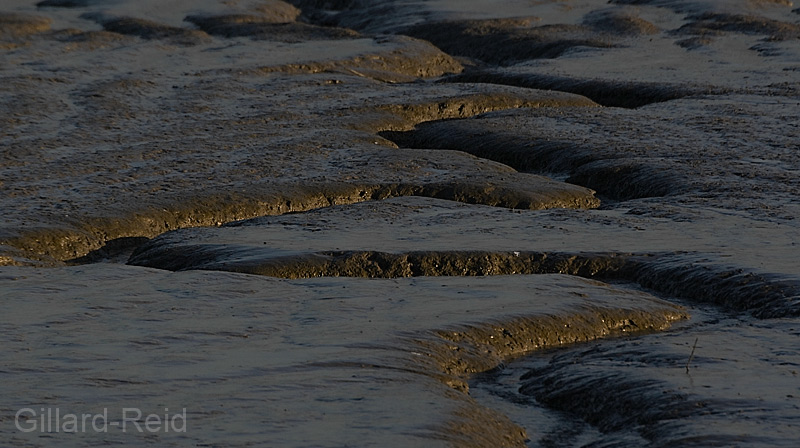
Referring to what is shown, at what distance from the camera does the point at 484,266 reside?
22.6 feet

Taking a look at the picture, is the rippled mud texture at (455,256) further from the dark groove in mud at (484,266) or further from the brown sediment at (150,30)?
the brown sediment at (150,30)

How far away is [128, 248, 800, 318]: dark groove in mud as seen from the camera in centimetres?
661

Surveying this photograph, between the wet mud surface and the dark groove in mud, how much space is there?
16mm

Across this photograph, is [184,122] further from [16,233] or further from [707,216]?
[707,216]

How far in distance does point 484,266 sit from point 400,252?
0.48 m

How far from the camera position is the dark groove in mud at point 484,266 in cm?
661

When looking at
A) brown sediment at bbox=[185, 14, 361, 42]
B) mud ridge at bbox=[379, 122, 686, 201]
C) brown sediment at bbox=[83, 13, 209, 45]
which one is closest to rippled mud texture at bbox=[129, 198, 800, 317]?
mud ridge at bbox=[379, 122, 686, 201]

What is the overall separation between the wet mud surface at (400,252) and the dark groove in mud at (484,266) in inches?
0.6

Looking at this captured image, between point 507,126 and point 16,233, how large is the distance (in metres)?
5.24

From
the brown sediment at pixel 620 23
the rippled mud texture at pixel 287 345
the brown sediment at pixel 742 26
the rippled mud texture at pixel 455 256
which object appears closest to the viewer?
the rippled mud texture at pixel 287 345

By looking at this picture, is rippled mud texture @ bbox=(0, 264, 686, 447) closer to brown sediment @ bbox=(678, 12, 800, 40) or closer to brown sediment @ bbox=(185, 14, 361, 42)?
brown sediment @ bbox=(185, 14, 361, 42)

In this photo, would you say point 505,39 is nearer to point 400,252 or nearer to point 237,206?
point 237,206

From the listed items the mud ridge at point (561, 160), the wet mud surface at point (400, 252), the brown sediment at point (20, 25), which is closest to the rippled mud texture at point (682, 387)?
the wet mud surface at point (400, 252)

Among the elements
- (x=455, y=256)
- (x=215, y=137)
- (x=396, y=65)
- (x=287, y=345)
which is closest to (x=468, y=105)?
(x=215, y=137)
